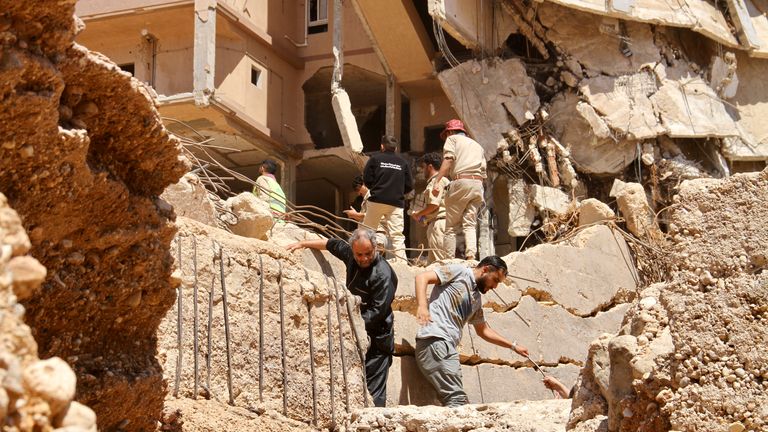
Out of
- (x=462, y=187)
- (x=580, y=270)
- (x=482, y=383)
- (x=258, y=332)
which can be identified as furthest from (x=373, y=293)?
(x=462, y=187)

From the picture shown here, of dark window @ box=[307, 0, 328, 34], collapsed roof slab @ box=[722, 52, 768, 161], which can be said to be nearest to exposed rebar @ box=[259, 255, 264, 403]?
collapsed roof slab @ box=[722, 52, 768, 161]

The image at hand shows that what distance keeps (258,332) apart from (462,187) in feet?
17.8

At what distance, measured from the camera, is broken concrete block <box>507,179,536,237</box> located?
16.6 metres

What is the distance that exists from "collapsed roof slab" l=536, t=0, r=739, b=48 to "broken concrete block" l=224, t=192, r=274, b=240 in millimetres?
8028

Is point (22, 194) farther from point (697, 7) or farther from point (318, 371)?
point (697, 7)

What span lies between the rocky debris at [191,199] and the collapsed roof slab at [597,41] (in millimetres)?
9624

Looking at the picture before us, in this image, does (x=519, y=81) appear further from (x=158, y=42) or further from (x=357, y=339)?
(x=357, y=339)

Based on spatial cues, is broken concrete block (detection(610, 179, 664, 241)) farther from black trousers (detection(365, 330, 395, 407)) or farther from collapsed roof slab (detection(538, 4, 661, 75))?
black trousers (detection(365, 330, 395, 407))

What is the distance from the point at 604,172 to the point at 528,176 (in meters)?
1.04

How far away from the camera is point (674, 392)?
15.4ft

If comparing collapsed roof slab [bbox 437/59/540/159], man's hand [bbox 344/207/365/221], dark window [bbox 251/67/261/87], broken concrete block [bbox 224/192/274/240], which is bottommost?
broken concrete block [bbox 224/192/274/240]

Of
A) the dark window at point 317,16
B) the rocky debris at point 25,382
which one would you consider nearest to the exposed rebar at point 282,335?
the rocky debris at point 25,382

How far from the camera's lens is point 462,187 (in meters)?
12.2

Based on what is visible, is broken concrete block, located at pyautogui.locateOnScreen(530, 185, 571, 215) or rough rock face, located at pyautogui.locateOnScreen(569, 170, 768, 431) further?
broken concrete block, located at pyautogui.locateOnScreen(530, 185, 571, 215)
